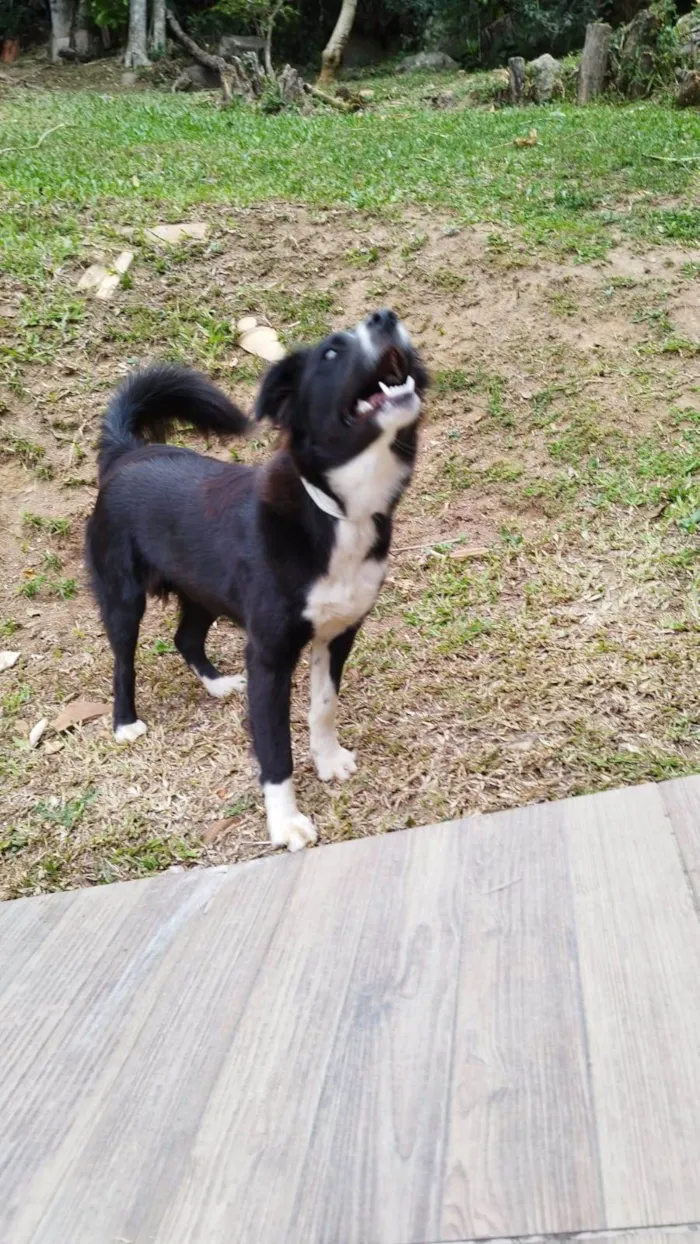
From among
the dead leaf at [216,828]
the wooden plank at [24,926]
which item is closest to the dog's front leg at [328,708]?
the dead leaf at [216,828]

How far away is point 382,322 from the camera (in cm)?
235

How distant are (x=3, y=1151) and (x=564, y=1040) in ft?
2.74

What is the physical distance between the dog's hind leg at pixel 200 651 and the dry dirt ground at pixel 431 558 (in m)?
0.07

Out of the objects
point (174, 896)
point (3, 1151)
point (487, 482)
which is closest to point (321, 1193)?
point (3, 1151)

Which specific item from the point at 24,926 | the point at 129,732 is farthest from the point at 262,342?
the point at 24,926

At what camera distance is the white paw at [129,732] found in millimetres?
3301

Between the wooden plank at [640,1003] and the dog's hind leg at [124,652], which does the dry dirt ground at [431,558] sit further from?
the wooden plank at [640,1003]

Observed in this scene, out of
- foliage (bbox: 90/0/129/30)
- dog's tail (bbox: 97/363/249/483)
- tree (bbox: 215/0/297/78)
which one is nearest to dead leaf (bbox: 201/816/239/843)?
dog's tail (bbox: 97/363/249/483)

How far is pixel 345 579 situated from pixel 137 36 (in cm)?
1722

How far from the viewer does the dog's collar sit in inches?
99.3

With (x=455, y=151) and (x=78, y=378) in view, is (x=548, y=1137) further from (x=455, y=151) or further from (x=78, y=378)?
(x=455, y=151)

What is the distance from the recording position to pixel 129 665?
3.33 metres

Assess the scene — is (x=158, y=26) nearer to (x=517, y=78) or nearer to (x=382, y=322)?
(x=517, y=78)

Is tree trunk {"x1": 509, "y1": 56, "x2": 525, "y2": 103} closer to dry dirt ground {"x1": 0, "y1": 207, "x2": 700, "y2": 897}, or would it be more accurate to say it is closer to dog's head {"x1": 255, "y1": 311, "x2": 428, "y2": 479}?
dry dirt ground {"x1": 0, "y1": 207, "x2": 700, "y2": 897}
